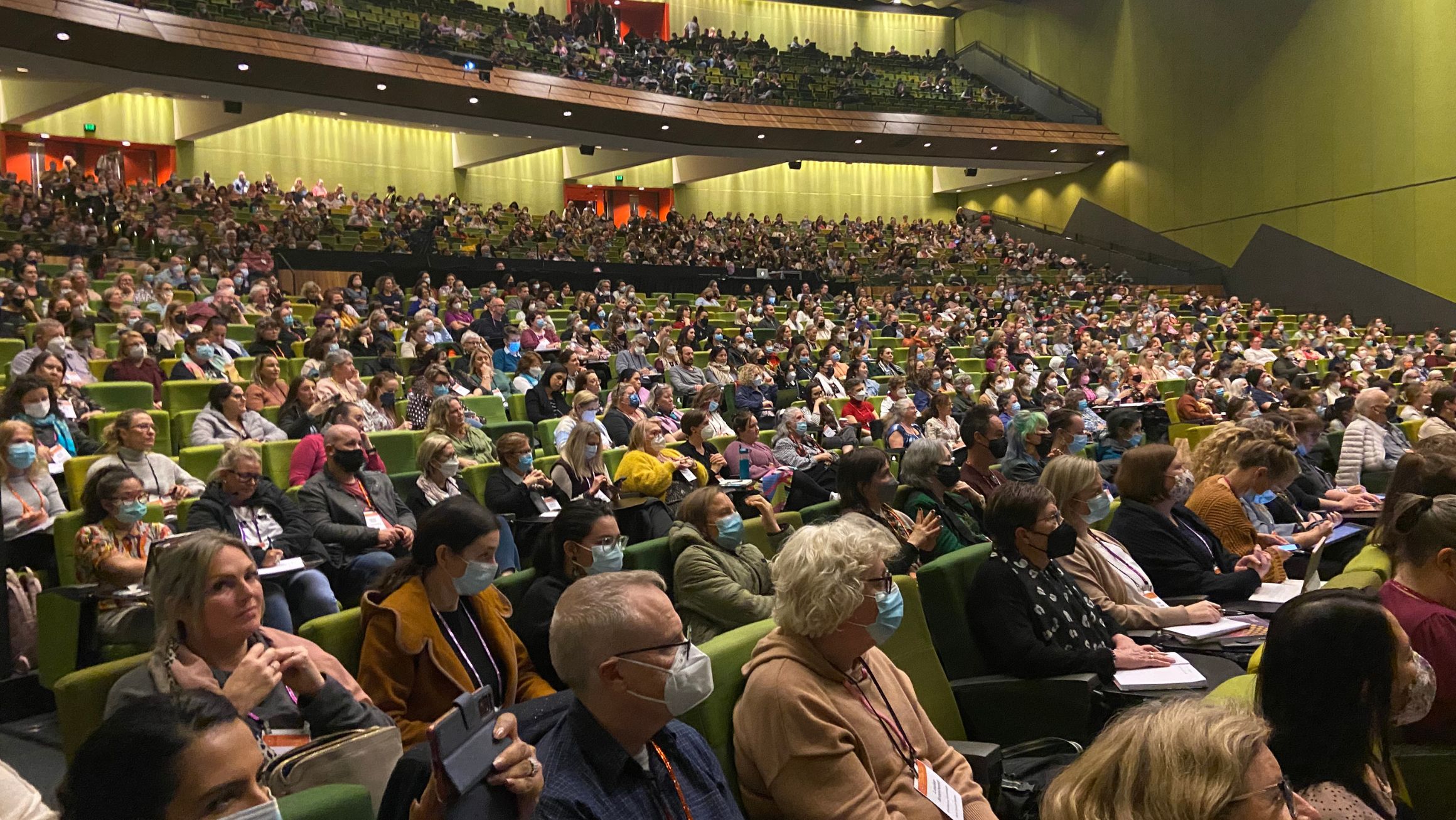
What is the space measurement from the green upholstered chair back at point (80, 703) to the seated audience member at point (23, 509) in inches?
101

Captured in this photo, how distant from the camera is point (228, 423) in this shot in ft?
19.0

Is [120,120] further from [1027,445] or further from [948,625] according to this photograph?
[948,625]

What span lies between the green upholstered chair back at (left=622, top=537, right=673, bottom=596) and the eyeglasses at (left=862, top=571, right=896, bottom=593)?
111 cm

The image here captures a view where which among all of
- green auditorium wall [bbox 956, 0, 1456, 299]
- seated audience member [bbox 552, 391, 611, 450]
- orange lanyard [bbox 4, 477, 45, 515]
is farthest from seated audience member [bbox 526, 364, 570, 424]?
green auditorium wall [bbox 956, 0, 1456, 299]

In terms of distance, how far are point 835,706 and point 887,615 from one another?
0.89 ft

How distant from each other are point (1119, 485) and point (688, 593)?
168 cm

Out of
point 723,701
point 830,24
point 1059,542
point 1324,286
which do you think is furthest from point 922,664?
point 830,24

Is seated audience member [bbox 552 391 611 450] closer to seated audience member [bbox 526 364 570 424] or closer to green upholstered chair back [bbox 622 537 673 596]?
seated audience member [bbox 526 364 570 424]

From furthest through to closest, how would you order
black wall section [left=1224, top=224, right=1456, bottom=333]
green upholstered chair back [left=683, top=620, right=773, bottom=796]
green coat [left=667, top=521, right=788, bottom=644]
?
black wall section [left=1224, top=224, right=1456, bottom=333] < green coat [left=667, top=521, right=788, bottom=644] < green upholstered chair back [left=683, top=620, right=773, bottom=796]

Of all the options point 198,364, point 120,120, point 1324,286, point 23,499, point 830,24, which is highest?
point 830,24

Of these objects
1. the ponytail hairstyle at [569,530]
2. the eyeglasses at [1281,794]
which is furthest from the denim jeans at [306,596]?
the eyeglasses at [1281,794]

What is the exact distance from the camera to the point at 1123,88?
2302cm

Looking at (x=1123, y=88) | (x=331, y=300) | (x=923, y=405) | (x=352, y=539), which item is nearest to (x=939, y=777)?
(x=352, y=539)

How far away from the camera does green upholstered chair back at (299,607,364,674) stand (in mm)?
2436
